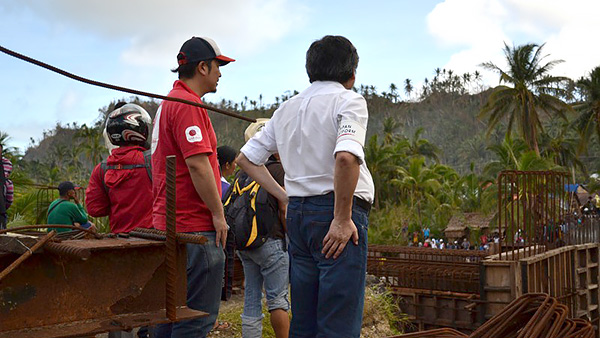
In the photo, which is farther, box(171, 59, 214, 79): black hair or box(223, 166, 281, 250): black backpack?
box(223, 166, 281, 250): black backpack

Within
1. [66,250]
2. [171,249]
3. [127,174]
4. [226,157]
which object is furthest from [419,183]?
[66,250]

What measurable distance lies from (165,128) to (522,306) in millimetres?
2539

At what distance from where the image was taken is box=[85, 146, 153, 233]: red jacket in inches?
160

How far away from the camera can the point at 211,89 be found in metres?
3.50

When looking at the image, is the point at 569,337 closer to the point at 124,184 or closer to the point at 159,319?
the point at 159,319

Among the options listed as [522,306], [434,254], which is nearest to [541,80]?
[434,254]

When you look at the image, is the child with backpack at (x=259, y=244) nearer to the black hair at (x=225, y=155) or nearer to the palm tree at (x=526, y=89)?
the black hair at (x=225, y=155)

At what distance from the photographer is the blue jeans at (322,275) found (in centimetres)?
283

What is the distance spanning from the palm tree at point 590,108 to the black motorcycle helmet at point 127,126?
46428mm

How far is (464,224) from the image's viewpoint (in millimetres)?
33812

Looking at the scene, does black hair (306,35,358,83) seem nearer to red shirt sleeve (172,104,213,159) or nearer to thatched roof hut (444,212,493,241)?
red shirt sleeve (172,104,213,159)

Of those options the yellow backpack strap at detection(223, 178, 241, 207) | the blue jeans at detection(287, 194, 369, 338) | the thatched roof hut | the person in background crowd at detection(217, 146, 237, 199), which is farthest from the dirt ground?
the thatched roof hut

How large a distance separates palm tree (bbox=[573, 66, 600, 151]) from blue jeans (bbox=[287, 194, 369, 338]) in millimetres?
47025

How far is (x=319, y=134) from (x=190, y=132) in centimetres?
64
